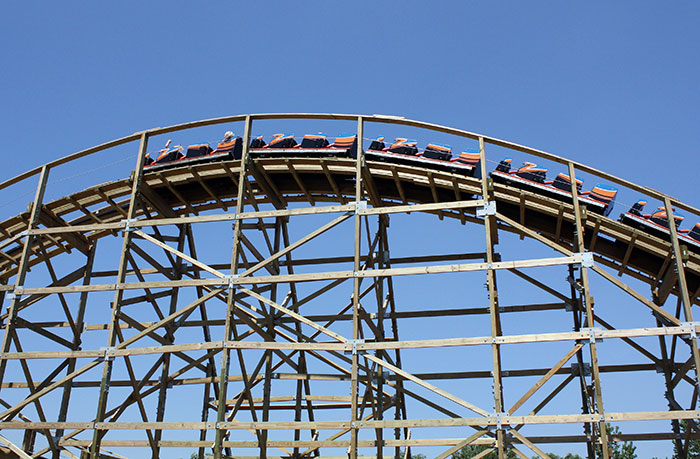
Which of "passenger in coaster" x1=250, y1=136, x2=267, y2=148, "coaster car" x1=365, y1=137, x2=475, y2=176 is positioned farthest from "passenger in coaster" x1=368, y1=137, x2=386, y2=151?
"passenger in coaster" x1=250, y1=136, x2=267, y2=148

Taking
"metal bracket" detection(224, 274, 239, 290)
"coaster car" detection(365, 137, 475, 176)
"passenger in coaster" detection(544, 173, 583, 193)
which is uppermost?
"coaster car" detection(365, 137, 475, 176)

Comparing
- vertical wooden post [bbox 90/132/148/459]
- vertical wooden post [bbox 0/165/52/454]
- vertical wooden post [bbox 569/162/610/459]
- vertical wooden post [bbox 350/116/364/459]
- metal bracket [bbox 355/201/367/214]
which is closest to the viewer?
vertical wooden post [bbox 569/162/610/459]

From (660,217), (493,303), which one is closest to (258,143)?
(493,303)

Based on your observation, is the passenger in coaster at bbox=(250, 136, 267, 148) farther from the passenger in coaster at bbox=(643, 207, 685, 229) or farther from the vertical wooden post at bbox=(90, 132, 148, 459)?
the passenger in coaster at bbox=(643, 207, 685, 229)

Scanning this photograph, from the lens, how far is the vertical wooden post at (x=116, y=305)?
13971mm

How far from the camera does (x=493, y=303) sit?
13.0m

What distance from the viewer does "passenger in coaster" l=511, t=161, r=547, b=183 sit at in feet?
49.8

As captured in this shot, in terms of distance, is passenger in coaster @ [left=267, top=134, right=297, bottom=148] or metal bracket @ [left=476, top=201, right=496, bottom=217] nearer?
metal bracket @ [left=476, top=201, right=496, bottom=217]

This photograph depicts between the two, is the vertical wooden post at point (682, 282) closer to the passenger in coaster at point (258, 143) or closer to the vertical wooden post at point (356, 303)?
the vertical wooden post at point (356, 303)

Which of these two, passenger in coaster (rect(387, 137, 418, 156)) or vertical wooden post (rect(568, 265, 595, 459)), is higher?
passenger in coaster (rect(387, 137, 418, 156))

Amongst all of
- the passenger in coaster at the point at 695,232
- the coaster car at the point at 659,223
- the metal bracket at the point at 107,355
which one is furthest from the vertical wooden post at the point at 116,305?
the passenger in coaster at the point at 695,232

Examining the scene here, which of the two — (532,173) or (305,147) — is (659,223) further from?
(305,147)

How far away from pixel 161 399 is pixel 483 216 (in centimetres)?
873

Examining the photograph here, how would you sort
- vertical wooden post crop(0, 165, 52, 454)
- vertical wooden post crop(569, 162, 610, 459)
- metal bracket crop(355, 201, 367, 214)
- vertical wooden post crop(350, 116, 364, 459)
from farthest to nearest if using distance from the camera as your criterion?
vertical wooden post crop(0, 165, 52, 454) → metal bracket crop(355, 201, 367, 214) → vertical wooden post crop(350, 116, 364, 459) → vertical wooden post crop(569, 162, 610, 459)
